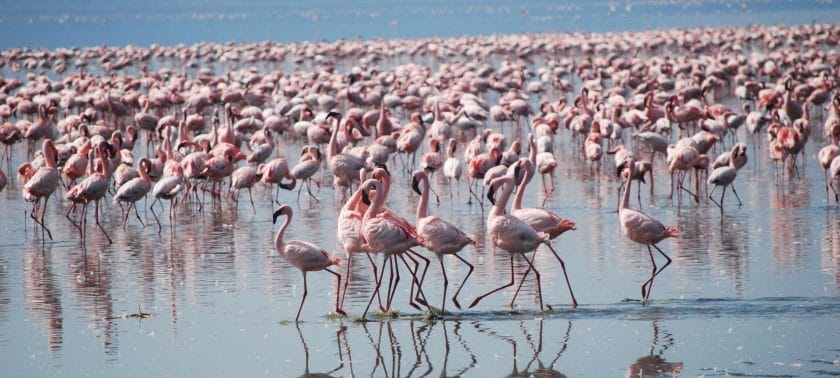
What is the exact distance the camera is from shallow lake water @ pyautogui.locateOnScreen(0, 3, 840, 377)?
A: 26.5 ft

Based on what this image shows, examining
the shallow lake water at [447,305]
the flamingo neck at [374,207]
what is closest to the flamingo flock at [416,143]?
the flamingo neck at [374,207]

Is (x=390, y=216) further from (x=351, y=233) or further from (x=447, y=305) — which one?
(x=447, y=305)

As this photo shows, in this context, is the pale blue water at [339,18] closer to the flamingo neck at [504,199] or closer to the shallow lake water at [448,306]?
the shallow lake water at [448,306]

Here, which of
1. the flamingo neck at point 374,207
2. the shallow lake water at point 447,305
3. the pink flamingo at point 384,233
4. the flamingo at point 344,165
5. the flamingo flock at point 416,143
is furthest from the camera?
the flamingo at point 344,165

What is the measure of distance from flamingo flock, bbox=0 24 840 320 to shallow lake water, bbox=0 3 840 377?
28 centimetres

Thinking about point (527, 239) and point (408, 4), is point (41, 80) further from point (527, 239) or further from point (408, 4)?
point (408, 4)

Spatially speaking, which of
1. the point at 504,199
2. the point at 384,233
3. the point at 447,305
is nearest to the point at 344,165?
the point at 447,305

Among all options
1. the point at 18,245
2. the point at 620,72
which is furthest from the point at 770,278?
the point at 620,72

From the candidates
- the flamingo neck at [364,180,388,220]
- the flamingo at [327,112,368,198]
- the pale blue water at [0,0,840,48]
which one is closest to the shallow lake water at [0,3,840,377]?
the flamingo at [327,112,368,198]

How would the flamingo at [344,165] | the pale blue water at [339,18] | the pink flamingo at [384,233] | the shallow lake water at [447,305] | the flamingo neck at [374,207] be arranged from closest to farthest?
1. the shallow lake water at [447,305]
2. the pink flamingo at [384,233]
3. the flamingo neck at [374,207]
4. the flamingo at [344,165]
5. the pale blue water at [339,18]

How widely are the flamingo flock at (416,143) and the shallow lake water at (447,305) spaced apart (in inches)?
11.0

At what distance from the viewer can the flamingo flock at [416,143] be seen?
9.88 meters

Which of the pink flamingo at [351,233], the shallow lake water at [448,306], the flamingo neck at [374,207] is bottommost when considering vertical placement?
the shallow lake water at [448,306]

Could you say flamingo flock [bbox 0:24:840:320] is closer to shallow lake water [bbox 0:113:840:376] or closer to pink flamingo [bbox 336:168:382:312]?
pink flamingo [bbox 336:168:382:312]
